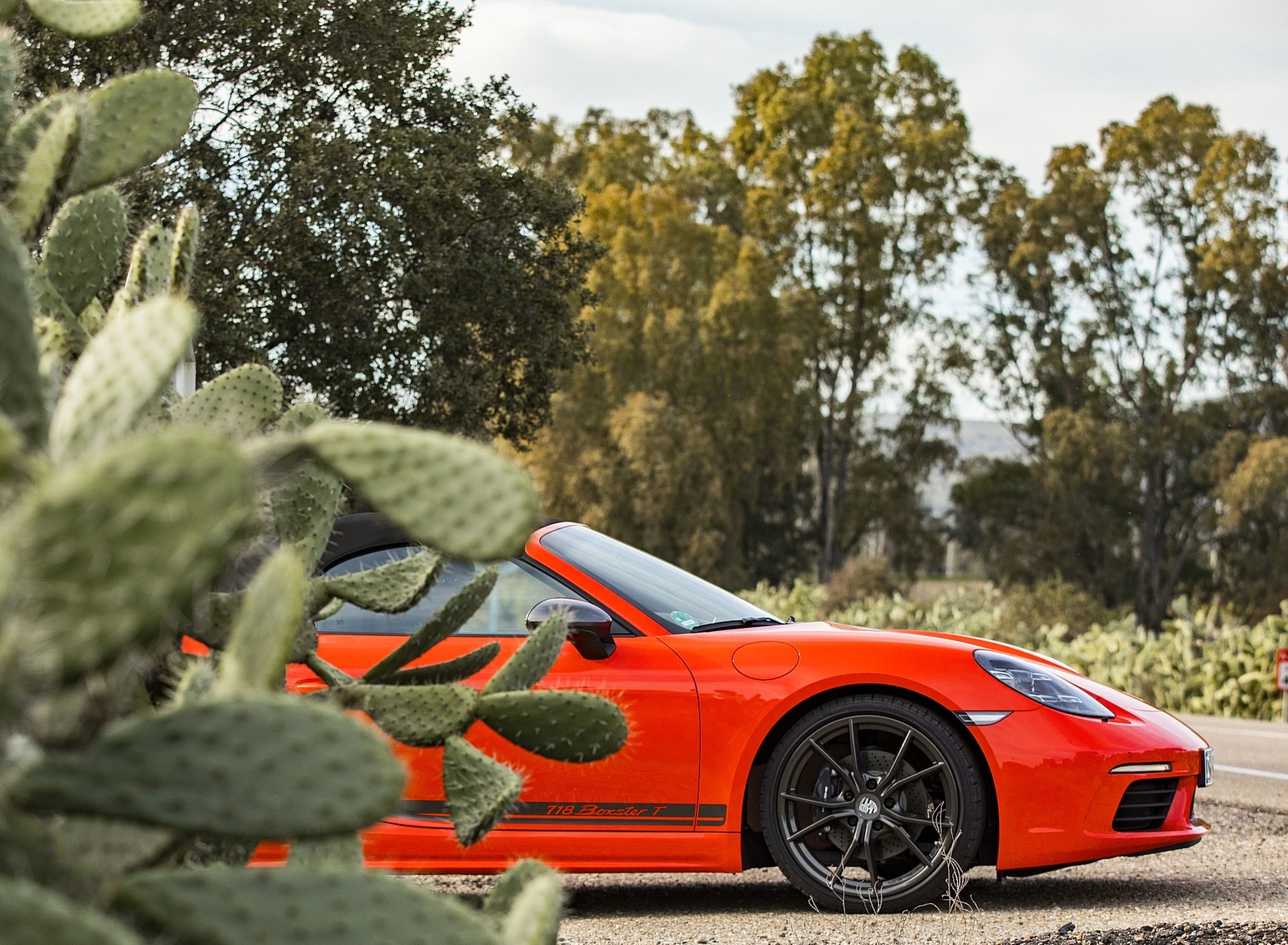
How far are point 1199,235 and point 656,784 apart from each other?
38325 mm

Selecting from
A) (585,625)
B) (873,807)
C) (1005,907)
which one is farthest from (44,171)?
(1005,907)

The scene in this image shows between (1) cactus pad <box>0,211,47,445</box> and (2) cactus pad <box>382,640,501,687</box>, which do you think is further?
(2) cactus pad <box>382,640,501,687</box>

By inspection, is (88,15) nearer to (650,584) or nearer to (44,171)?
(44,171)

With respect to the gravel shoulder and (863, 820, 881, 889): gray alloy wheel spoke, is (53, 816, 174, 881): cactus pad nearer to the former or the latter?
the gravel shoulder

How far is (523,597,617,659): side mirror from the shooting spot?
4.92 meters

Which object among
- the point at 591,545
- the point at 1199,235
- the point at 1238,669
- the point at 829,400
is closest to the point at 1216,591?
the point at 1199,235

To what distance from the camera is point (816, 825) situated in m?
4.96

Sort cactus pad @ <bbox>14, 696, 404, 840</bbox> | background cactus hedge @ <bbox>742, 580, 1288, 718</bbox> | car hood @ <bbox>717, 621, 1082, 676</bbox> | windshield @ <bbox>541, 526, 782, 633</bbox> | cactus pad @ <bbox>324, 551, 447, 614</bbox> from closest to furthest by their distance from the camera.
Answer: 1. cactus pad @ <bbox>14, 696, 404, 840</bbox>
2. cactus pad @ <bbox>324, 551, 447, 614</bbox>
3. car hood @ <bbox>717, 621, 1082, 676</bbox>
4. windshield @ <bbox>541, 526, 782, 633</bbox>
5. background cactus hedge @ <bbox>742, 580, 1288, 718</bbox>

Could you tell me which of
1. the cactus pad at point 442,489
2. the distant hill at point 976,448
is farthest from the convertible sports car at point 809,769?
the distant hill at point 976,448

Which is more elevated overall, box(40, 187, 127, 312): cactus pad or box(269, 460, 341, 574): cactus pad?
box(40, 187, 127, 312): cactus pad

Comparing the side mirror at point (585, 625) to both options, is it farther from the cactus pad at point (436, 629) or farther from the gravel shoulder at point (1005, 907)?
the cactus pad at point (436, 629)

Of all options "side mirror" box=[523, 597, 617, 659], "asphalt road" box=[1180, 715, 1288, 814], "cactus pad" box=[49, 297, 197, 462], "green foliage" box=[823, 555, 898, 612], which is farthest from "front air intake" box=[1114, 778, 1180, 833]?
"green foliage" box=[823, 555, 898, 612]

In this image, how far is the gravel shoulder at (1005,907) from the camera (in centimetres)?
438

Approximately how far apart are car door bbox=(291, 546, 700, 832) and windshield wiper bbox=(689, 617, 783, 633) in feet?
0.81
